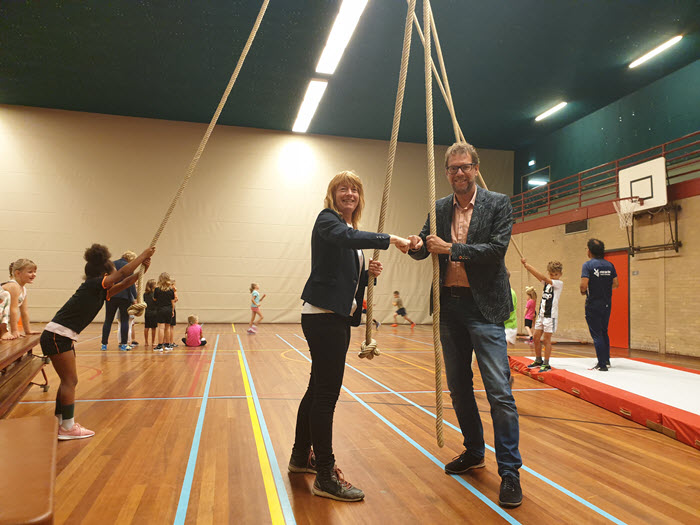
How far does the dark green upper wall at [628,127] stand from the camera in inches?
403

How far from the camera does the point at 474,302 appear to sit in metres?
2.38

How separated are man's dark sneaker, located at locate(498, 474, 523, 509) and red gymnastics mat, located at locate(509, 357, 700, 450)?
5.93 feet

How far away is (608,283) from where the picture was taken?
5.77 metres

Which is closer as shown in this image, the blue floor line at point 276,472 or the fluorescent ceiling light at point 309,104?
the blue floor line at point 276,472

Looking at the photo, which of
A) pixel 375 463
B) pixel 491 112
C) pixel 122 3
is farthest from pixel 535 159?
pixel 375 463

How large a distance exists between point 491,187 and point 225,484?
1486cm

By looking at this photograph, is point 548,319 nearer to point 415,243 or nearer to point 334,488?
point 415,243

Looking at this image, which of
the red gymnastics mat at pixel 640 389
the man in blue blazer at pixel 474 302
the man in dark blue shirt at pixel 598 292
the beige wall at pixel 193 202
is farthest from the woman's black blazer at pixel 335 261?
the beige wall at pixel 193 202

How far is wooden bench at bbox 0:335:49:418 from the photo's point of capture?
10.6ft

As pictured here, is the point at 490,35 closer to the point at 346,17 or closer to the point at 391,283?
the point at 346,17

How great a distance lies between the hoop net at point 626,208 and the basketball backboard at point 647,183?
0.10 meters

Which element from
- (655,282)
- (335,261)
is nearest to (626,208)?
(655,282)

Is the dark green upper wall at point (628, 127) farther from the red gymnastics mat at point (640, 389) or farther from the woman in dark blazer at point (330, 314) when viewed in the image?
the woman in dark blazer at point (330, 314)

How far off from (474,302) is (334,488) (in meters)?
1.15
